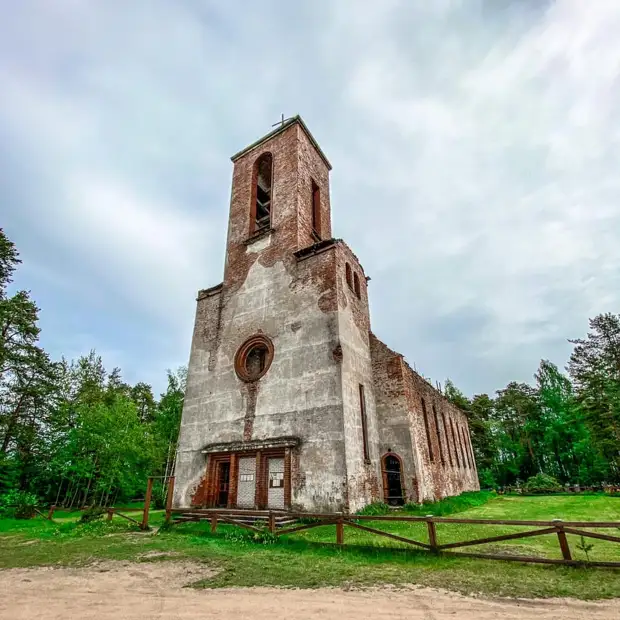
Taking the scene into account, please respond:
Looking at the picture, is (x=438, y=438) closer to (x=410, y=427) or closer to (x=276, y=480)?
(x=410, y=427)

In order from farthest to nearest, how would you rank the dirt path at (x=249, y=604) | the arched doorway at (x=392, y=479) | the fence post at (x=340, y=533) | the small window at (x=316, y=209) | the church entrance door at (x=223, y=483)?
the small window at (x=316, y=209), the arched doorway at (x=392, y=479), the church entrance door at (x=223, y=483), the fence post at (x=340, y=533), the dirt path at (x=249, y=604)

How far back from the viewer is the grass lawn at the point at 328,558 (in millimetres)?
5641

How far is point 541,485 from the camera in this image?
3130 cm

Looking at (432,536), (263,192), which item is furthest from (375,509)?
(263,192)

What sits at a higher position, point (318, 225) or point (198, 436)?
point (318, 225)

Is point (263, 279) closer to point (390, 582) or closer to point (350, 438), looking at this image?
point (350, 438)

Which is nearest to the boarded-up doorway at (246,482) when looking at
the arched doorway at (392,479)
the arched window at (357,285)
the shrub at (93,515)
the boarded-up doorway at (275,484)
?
the boarded-up doorway at (275,484)

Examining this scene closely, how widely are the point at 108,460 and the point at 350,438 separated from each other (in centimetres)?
2369

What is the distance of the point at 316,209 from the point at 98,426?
74.3ft

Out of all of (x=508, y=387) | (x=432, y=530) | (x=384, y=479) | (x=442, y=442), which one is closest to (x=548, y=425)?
(x=508, y=387)

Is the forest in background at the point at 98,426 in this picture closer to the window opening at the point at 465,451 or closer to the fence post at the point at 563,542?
the window opening at the point at 465,451

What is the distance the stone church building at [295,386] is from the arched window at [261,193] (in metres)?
0.16

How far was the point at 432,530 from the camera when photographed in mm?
7570

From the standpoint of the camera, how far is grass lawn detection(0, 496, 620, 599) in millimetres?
5641
